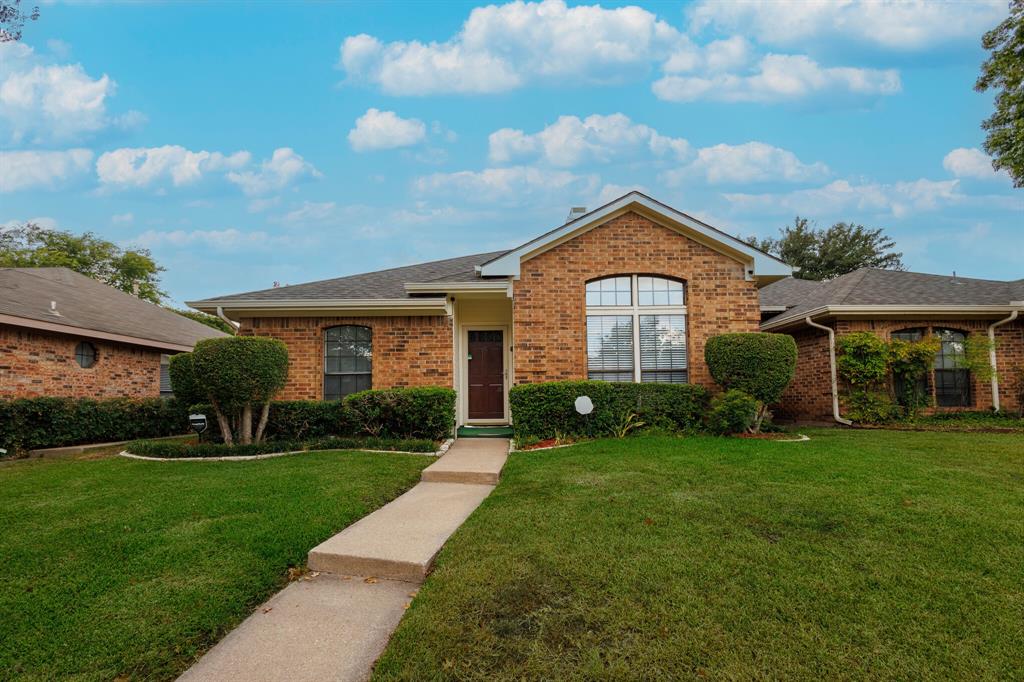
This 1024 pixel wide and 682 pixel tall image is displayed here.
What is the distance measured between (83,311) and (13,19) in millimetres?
7831

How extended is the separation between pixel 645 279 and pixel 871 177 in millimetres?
15540

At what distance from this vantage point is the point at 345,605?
3035 mm

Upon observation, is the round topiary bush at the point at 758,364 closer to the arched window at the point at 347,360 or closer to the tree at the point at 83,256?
the arched window at the point at 347,360

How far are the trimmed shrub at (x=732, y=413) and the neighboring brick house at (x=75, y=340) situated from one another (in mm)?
13089

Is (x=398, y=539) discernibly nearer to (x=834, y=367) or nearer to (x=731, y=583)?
(x=731, y=583)

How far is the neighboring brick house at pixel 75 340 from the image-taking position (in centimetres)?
935

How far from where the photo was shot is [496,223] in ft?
76.7

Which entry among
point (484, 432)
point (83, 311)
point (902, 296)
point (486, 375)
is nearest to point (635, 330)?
point (486, 375)

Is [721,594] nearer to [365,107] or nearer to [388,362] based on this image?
[388,362]

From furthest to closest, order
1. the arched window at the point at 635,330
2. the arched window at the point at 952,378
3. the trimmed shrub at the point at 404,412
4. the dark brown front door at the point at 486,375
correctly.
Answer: the dark brown front door at the point at 486,375 < the arched window at the point at 952,378 < the arched window at the point at 635,330 < the trimmed shrub at the point at 404,412

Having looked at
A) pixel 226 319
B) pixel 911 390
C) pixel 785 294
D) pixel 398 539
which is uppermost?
pixel 785 294

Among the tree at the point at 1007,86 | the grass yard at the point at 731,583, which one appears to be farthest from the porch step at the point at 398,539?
the tree at the point at 1007,86

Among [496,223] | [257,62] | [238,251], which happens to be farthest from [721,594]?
[238,251]

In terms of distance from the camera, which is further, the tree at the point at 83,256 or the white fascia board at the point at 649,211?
the tree at the point at 83,256
